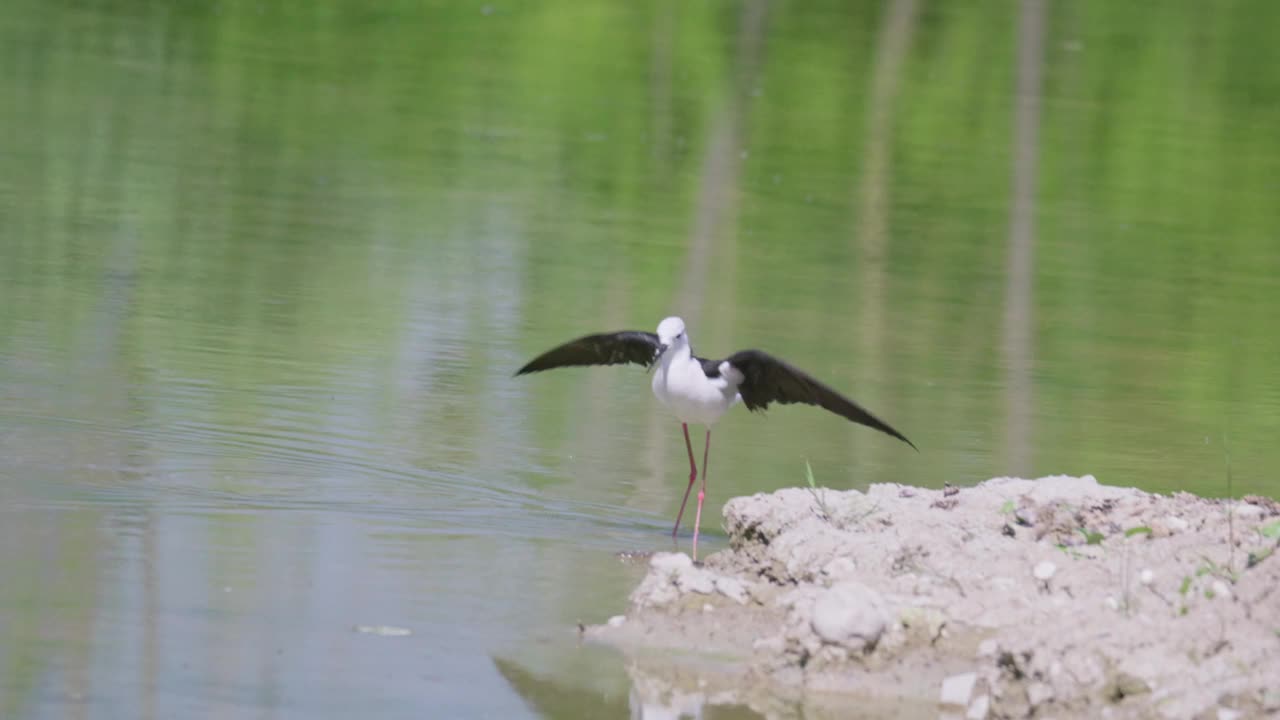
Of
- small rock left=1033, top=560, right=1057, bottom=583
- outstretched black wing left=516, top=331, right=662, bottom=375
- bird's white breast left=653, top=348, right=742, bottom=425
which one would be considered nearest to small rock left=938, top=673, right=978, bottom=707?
small rock left=1033, top=560, right=1057, bottom=583

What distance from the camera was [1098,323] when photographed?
13.9m

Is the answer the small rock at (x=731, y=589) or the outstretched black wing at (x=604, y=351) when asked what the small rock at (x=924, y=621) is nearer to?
the small rock at (x=731, y=589)

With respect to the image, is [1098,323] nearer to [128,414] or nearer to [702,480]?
[702,480]

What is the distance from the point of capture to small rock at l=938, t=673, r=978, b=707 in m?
6.45

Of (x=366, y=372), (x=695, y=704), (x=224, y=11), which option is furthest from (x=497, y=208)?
(x=224, y=11)

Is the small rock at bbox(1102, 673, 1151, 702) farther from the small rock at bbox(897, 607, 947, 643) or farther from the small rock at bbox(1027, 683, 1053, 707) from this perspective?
the small rock at bbox(897, 607, 947, 643)

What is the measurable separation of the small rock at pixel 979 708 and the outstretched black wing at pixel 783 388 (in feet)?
4.54

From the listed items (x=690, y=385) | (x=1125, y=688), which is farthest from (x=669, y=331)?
(x=1125, y=688)

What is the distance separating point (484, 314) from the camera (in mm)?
12211

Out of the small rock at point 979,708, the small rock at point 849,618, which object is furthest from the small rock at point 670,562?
the small rock at point 979,708

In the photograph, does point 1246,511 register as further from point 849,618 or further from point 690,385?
point 690,385

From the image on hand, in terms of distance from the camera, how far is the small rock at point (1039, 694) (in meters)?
6.36

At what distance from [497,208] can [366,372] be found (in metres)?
5.60

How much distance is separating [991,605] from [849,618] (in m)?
0.61
